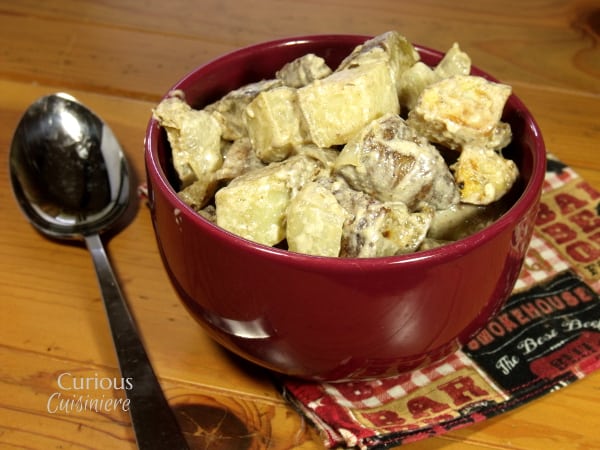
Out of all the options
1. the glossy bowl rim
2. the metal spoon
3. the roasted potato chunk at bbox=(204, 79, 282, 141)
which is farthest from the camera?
the metal spoon

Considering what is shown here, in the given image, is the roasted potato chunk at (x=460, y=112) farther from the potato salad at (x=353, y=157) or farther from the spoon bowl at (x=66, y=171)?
the spoon bowl at (x=66, y=171)

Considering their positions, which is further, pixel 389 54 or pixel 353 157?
pixel 389 54

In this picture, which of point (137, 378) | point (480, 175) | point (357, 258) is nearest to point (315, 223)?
point (357, 258)

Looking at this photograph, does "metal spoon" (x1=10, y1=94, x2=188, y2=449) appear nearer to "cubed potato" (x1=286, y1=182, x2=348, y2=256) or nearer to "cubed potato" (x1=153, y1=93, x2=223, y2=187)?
"cubed potato" (x1=153, y1=93, x2=223, y2=187)

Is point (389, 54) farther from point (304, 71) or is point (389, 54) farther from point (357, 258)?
point (357, 258)

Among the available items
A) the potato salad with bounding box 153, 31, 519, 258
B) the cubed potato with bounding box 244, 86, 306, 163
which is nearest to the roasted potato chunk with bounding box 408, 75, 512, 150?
the potato salad with bounding box 153, 31, 519, 258
